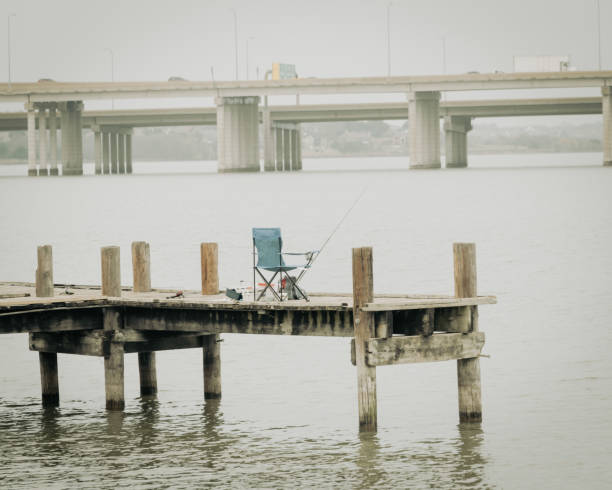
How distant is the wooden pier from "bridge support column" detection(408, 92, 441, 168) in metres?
116

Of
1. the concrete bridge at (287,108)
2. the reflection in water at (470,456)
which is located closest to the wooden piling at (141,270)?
the reflection in water at (470,456)

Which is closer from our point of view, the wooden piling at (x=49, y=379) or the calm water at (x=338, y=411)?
the calm water at (x=338, y=411)

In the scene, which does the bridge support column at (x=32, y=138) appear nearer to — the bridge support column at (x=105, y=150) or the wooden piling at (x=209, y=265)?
the bridge support column at (x=105, y=150)

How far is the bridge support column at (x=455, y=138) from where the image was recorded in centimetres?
16725

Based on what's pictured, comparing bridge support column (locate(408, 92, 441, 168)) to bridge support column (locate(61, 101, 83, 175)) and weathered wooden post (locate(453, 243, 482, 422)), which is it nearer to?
bridge support column (locate(61, 101, 83, 175))

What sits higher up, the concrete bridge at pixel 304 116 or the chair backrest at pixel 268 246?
the concrete bridge at pixel 304 116

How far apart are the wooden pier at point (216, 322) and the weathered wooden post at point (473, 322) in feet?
0.04

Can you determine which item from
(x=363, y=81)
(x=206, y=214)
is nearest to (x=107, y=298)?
(x=206, y=214)

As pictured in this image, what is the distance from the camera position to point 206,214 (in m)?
77.9

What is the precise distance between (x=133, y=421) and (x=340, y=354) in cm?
656

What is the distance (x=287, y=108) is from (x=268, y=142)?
1037cm

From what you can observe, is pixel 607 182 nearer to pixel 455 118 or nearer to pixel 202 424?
pixel 455 118

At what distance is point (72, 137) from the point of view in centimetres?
15950

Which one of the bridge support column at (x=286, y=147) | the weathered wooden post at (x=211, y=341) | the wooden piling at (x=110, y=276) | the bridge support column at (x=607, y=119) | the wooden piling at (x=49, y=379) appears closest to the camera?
the wooden piling at (x=110, y=276)
